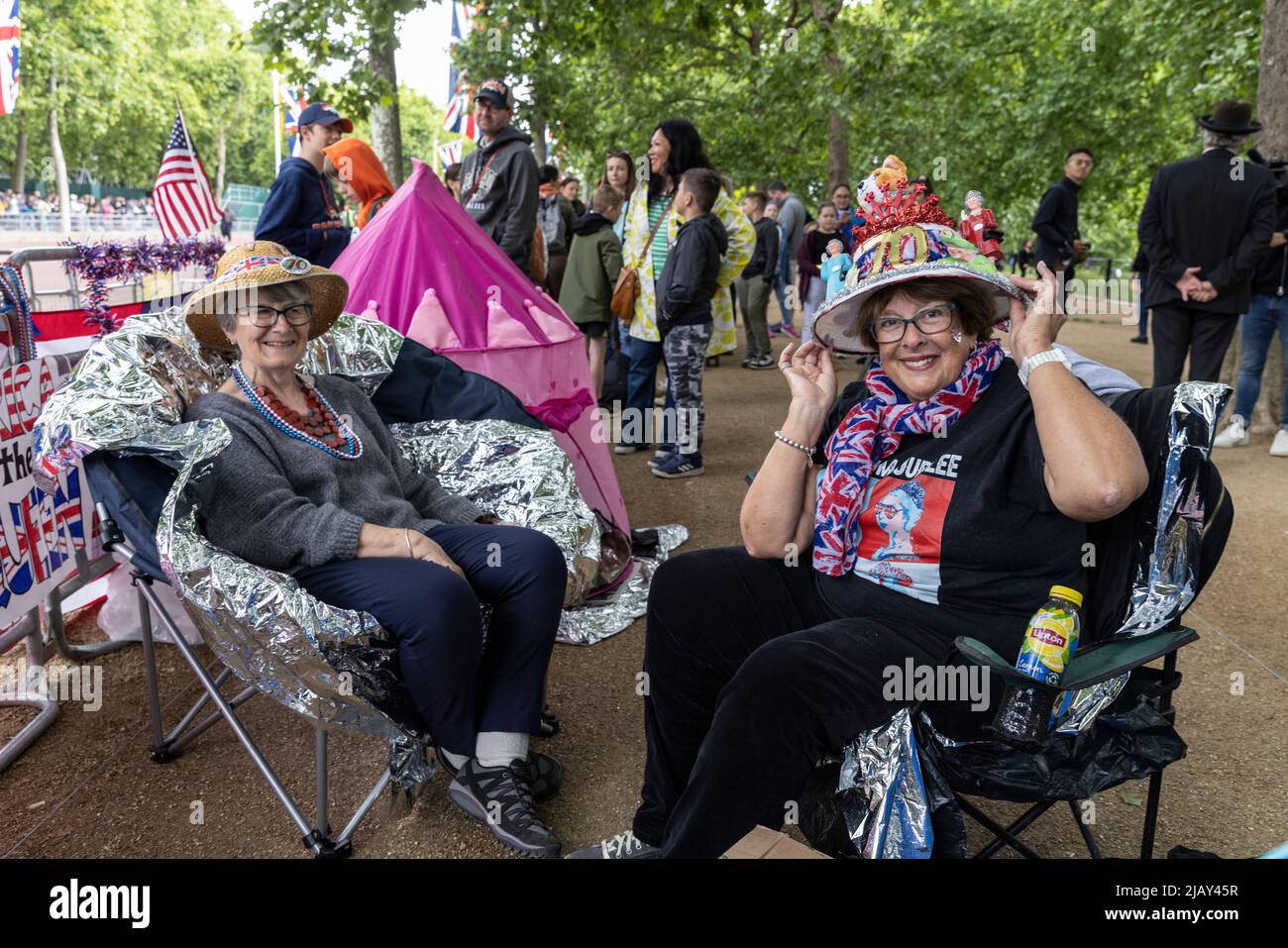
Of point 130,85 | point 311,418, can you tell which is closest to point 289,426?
point 311,418

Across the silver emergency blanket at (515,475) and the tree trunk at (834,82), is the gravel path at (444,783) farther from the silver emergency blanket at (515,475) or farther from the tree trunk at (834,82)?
the tree trunk at (834,82)

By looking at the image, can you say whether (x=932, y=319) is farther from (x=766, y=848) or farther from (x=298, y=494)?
(x=298, y=494)

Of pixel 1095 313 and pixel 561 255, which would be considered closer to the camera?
pixel 561 255

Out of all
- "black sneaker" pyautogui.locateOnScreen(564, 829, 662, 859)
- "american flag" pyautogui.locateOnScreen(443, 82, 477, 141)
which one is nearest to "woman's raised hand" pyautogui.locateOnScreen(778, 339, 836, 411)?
"black sneaker" pyautogui.locateOnScreen(564, 829, 662, 859)

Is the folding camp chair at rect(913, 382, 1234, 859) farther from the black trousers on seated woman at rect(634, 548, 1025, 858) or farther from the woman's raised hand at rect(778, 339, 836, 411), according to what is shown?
the woman's raised hand at rect(778, 339, 836, 411)

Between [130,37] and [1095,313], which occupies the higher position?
[130,37]

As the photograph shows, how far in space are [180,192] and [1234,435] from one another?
8.34m

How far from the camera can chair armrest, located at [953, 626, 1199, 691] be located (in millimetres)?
1760

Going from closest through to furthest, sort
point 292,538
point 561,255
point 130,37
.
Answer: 1. point 292,538
2. point 561,255
3. point 130,37
